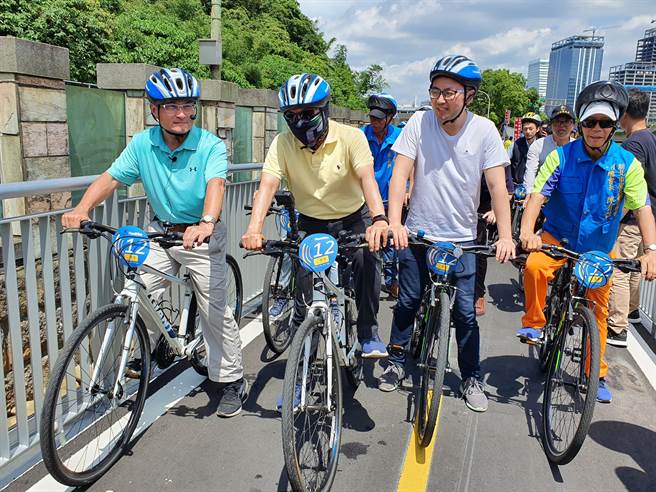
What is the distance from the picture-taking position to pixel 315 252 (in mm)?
2986

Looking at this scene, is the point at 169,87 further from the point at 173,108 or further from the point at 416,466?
the point at 416,466

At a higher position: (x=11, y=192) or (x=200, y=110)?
(x=200, y=110)

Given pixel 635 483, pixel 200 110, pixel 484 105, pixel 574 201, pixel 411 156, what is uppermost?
pixel 484 105

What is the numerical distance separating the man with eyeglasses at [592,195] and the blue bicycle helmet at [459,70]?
0.75 m

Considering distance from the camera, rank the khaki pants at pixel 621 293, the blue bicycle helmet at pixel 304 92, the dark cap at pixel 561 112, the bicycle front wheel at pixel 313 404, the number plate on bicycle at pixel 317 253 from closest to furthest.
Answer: the bicycle front wheel at pixel 313 404 → the number plate on bicycle at pixel 317 253 → the blue bicycle helmet at pixel 304 92 → the khaki pants at pixel 621 293 → the dark cap at pixel 561 112

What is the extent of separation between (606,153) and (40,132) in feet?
15.2

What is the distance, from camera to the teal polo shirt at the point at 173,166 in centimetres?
354

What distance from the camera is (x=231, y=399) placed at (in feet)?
12.7

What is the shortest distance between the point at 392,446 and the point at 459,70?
91.9 inches

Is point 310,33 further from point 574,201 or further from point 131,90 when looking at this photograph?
point 574,201

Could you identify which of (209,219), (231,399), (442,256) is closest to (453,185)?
(442,256)

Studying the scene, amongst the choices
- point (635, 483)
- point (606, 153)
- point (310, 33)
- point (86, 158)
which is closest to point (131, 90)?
point (86, 158)

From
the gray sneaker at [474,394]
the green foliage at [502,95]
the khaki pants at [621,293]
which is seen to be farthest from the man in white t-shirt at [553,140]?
the green foliage at [502,95]

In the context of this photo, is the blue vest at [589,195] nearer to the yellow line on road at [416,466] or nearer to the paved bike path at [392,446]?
the paved bike path at [392,446]
